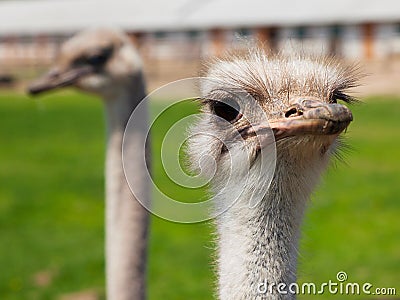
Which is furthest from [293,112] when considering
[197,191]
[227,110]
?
[197,191]

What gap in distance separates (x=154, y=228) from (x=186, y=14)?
21.3 m

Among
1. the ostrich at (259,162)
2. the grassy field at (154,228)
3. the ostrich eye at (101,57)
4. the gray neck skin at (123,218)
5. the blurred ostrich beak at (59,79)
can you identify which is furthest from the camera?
the grassy field at (154,228)

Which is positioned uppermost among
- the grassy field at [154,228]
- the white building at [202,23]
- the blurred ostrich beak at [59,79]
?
the white building at [202,23]

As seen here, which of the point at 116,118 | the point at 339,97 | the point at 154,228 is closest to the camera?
the point at 339,97

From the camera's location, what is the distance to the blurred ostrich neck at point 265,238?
2.09 meters

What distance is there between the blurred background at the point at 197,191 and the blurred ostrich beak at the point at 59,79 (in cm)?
53

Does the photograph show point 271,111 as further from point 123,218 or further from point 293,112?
point 123,218

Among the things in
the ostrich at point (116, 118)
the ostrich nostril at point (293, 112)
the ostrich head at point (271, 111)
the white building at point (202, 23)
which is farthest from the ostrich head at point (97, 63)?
the white building at point (202, 23)

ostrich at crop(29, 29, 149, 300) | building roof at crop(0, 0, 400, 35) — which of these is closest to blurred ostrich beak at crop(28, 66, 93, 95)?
ostrich at crop(29, 29, 149, 300)

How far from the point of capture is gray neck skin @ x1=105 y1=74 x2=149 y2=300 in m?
3.31

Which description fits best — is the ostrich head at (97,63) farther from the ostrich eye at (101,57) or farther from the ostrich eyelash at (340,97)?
the ostrich eyelash at (340,97)

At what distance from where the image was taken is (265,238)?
83.0 inches

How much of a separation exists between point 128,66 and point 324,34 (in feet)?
80.4

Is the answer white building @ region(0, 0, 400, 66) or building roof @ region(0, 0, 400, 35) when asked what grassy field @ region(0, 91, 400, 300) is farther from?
building roof @ region(0, 0, 400, 35)
